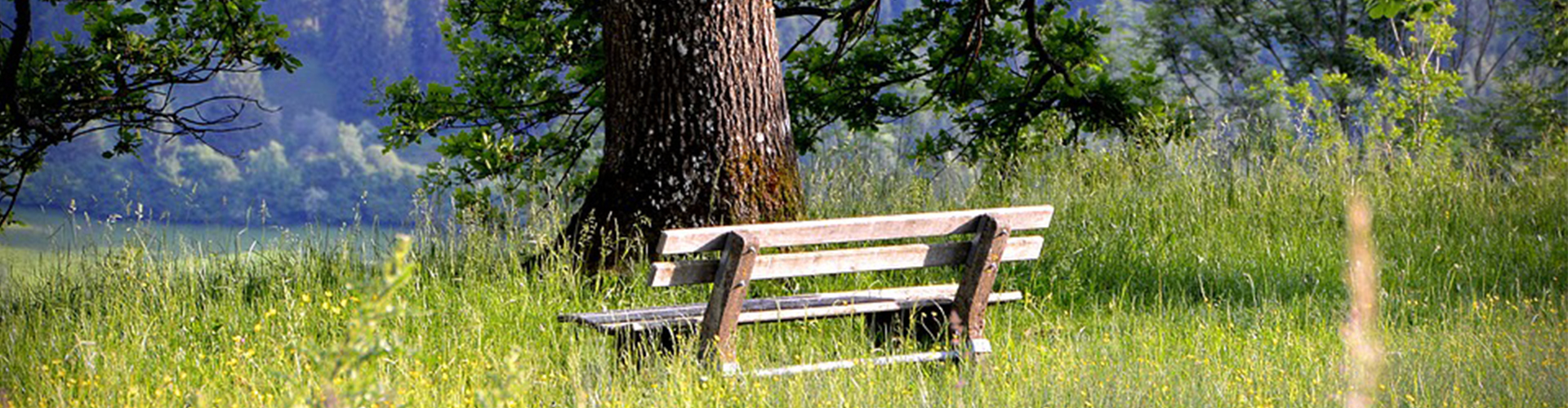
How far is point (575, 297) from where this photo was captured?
6.44 meters

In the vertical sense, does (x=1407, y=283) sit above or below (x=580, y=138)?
below

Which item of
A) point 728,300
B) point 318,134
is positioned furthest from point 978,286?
point 318,134

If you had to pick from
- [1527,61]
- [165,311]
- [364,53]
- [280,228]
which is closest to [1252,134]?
[280,228]

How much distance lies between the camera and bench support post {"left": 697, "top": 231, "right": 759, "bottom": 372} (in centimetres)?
480

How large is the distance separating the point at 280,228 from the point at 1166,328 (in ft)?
13.9

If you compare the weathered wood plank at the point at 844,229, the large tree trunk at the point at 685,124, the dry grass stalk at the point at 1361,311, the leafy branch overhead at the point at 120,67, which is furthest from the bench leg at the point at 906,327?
the leafy branch overhead at the point at 120,67

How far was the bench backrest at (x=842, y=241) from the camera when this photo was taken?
4.82 m

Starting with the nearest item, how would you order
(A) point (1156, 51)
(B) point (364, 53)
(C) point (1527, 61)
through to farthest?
1. (C) point (1527, 61)
2. (A) point (1156, 51)
3. (B) point (364, 53)

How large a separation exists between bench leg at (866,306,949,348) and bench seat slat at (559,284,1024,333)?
7 cm

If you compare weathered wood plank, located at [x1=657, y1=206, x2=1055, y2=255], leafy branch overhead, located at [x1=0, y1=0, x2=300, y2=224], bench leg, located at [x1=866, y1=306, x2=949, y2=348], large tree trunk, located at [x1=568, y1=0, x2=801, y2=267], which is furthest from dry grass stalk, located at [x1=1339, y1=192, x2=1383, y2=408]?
leafy branch overhead, located at [x1=0, y1=0, x2=300, y2=224]

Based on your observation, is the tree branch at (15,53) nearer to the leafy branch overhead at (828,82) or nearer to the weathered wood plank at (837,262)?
the leafy branch overhead at (828,82)

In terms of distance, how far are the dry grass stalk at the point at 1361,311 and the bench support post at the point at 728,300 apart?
205cm

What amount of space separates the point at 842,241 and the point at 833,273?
18 cm

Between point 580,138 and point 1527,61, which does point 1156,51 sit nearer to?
point 1527,61
